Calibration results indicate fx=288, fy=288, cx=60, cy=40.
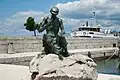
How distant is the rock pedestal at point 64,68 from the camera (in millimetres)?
9508

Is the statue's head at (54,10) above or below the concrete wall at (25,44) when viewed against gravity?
above

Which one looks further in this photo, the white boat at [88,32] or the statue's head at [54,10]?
the white boat at [88,32]

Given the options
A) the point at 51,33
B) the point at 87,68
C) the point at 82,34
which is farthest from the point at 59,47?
the point at 82,34

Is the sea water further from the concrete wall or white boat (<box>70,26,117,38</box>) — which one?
white boat (<box>70,26,117,38</box>)

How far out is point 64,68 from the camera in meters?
9.67

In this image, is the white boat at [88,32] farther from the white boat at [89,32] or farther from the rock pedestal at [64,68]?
the rock pedestal at [64,68]

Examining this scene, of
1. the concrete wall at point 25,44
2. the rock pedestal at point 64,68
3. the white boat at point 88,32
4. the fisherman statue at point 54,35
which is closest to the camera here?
the rock pedestal at point 64,68

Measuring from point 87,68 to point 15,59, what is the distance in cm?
1278

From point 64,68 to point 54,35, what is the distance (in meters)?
1.39

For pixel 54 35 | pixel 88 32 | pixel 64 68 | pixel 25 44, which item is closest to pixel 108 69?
pixel 25 44

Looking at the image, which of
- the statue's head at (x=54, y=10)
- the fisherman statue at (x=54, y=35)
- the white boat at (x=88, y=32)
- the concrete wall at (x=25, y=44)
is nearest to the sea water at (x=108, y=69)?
the concrete wall at (x=25, y=44)

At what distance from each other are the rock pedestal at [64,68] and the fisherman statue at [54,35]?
0.30 m

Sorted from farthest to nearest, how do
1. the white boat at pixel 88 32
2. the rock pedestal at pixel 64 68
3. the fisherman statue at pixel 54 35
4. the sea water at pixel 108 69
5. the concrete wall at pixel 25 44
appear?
the white boat at pixel 88 32 < the concrete wall at pixel 25 44 < the sea water at pixel 108 69 < the fisherman statue at pixel 54 35 < the rock pedestal at pixel 64 68

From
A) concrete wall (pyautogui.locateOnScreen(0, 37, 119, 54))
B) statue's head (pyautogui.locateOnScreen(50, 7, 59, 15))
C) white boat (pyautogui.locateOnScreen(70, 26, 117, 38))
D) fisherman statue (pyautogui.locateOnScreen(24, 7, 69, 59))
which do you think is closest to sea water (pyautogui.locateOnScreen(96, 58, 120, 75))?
concrete wall (pyautogui.locateOnScreen(0, 37, 119, 54))
